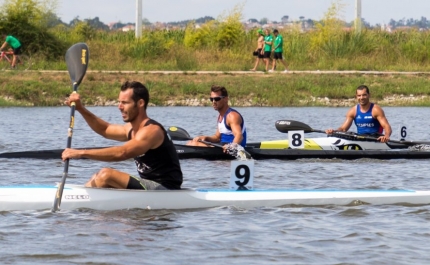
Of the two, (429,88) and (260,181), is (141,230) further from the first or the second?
(429,88)

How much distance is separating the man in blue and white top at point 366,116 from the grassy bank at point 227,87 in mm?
12596

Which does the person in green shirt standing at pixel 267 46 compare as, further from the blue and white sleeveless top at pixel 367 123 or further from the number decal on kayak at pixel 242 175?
the number decal on kayak at pixel 242 175

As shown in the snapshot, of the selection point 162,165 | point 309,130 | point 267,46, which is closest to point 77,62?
Result: point 162,165

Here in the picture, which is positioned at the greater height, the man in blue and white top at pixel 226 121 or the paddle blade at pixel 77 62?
the paddle blade at pixel 77 62

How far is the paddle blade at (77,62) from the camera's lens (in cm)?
1101

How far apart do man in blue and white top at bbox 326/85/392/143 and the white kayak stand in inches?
214

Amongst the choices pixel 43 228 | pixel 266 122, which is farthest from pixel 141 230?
pixel 266 122

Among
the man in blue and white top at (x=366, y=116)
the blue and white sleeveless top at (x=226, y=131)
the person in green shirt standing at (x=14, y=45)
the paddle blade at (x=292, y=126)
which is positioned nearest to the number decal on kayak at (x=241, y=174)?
the blue and white sleeveless top at (x=226, y=131)

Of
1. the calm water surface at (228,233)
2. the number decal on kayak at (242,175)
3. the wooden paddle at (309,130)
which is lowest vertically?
the calm water surface at (228,233)

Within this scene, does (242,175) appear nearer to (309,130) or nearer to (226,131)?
(226,131)

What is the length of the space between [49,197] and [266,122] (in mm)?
14754

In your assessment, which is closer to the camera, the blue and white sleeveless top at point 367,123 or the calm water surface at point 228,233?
the calm water surface at point 228,233

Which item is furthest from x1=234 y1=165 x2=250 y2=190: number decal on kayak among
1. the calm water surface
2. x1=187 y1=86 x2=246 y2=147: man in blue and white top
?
x1=187 y1=86 x2=246 y2=147: man in blue and white top

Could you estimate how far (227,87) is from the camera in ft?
94.3
